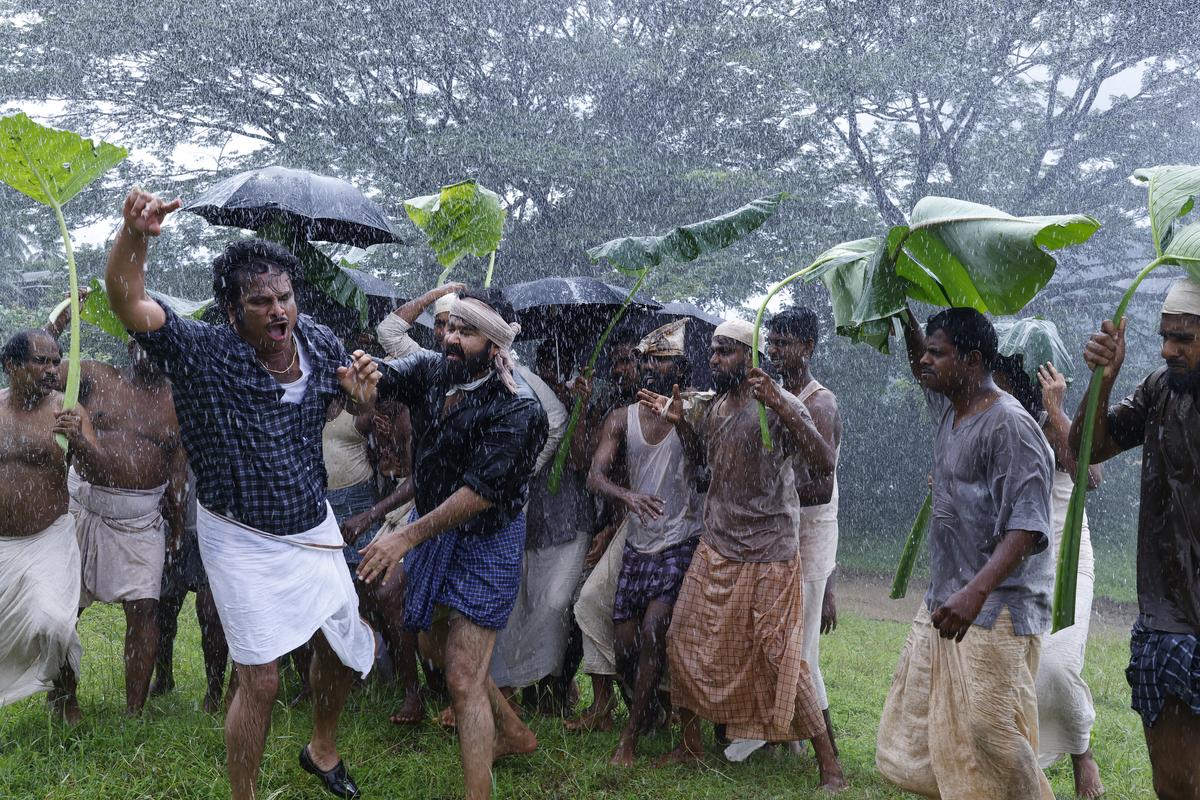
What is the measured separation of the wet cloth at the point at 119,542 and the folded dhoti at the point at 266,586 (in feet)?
5.68

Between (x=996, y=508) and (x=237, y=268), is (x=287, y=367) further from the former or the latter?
(x=996, y=508)

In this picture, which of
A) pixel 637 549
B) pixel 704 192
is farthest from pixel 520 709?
pixel 704 192

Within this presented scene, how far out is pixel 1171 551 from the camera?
373cm

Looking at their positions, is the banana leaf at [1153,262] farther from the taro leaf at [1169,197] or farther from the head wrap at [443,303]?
the head wrap at [443,303]

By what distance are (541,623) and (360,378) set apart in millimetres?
2084

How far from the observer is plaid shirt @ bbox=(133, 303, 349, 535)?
3895 millimetres

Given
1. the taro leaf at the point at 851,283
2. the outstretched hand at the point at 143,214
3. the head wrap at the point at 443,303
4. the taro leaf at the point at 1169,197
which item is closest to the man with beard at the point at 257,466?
the outstretched hand at the point at 143,214

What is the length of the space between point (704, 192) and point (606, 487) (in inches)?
375

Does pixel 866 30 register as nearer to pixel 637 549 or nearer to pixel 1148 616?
pixel 637 549

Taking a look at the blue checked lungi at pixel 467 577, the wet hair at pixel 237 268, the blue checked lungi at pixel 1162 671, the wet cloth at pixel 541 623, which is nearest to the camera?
the blue checked lungi at pixel 1162 671

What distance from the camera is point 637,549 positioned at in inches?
223

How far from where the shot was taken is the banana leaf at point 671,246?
5.38 meters

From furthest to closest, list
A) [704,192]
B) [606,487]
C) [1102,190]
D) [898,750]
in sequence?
1. [1102,190]
2. [704,192]
3. [606,487]
4. [898,750]

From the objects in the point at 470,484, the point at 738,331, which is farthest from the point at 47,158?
the point at 738,331
